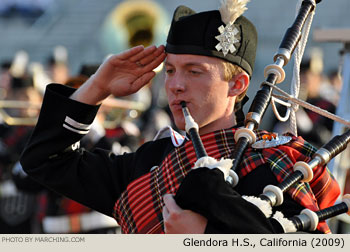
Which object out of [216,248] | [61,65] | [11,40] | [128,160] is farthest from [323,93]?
[11,40]

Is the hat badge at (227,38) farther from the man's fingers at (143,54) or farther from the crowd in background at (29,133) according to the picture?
the crowd in background at (29,133)

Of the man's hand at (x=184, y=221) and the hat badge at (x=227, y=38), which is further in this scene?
the hat badge at (x=227, y=38)

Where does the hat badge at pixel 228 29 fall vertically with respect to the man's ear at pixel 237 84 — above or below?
above

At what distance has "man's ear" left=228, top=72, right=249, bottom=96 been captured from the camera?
3202mm

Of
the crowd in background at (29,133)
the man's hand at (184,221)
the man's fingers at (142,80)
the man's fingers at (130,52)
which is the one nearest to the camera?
the man's hand at (184,221)

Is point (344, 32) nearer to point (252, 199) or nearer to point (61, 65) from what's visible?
point (252, 199)

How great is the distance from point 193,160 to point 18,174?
4.68m

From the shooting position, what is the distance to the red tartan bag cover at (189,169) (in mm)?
2875

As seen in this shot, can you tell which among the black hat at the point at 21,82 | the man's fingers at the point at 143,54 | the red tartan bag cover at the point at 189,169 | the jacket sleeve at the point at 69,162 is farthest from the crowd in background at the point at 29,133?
the red tartan bag cover at the point at 189,169

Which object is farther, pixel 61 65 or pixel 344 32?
pixel 61 65

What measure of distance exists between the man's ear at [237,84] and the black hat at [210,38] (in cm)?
4

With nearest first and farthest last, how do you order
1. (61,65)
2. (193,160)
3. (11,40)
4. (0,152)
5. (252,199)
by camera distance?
(252,199)
(193,160)
(0,152)
(61,65)
(11,40)

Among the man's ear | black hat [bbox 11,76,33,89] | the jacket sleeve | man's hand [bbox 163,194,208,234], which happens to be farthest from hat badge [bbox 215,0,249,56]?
black hat [bbox 11,76,33,89]

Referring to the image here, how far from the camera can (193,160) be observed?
304 cm
